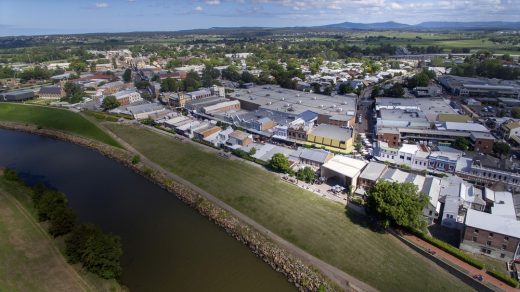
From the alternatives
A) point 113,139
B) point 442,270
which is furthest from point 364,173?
point 113,139

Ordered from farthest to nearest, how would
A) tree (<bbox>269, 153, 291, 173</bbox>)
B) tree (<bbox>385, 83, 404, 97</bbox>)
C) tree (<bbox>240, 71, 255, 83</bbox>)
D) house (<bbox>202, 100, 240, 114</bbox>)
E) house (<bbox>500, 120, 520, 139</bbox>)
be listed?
tree (<bbox>240, 71, 255, 83</bbox>) → tree (<bbox>385, 83, 404, 97</bbox>) → house (<bbox>202, 100, 240, 114</bbox>) → house (<bbox>500, 120, 520, 139</bbox>) → tree (<bbox>269, 153, 291, 173</bbox>)

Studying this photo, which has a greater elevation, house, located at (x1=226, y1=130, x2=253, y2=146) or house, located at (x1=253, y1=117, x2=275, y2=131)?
house, located at (x1=253, y1=117, x2=275, y2=131)

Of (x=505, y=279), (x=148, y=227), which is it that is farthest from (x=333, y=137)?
(x=148, y=227)

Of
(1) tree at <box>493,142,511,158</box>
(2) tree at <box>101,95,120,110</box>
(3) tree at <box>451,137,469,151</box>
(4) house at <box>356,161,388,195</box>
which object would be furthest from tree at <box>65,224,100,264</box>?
(2) tree at <box>101,95,120,110</box>

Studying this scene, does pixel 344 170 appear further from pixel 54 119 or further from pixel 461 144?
pixel 54 119

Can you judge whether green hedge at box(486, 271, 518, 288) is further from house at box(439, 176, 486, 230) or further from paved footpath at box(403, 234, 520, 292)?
house at box(439, 176, 486, 230)

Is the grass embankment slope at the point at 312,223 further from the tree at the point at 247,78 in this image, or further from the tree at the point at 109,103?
the tree at the point at 247,78

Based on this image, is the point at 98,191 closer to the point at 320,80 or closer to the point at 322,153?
the point at 322,153
